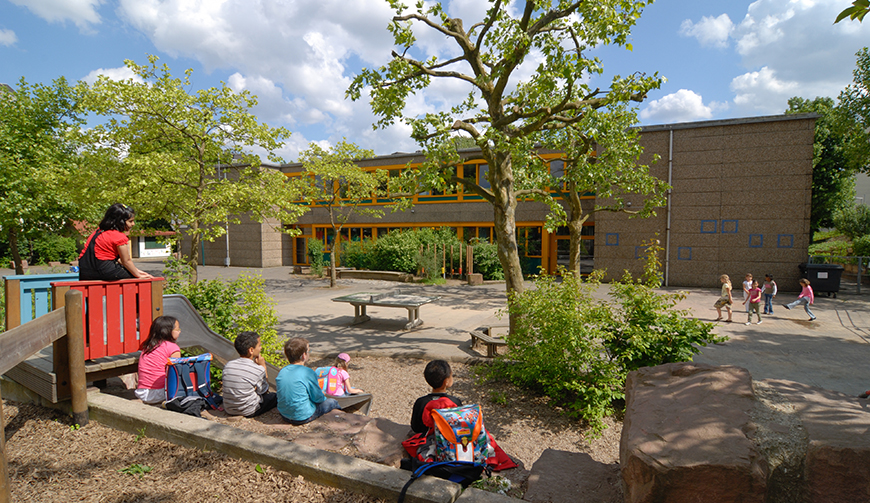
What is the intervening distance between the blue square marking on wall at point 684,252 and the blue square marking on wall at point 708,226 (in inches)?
30.8

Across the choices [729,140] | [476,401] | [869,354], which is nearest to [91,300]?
[476,401]

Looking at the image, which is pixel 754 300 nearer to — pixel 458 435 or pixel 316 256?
pixel 458 435

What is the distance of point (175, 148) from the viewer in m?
11.6

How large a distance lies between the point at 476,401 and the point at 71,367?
416 cm

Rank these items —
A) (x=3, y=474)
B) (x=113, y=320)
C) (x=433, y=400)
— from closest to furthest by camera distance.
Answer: (x=3, y=474) < (x=433, y=400) < (x=113, y=320)

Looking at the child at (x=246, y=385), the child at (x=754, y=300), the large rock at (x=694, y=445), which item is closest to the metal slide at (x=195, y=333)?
the child at (x=246, y=385)

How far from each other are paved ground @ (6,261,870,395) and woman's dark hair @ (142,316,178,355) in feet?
12.0

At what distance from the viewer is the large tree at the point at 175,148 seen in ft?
32.0

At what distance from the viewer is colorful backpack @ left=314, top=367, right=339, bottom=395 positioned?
482 centimetres

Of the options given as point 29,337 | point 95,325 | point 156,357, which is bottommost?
point 156,357

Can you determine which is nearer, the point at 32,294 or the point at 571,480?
the point at 571,480

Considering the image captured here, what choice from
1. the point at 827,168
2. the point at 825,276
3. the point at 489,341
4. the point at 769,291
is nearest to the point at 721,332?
the point at 769,291

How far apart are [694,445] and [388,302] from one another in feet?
25.3

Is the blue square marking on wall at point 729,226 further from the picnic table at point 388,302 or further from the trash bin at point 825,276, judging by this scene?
the picnic table at point 388,302
